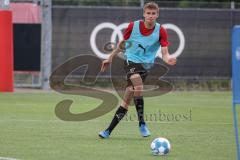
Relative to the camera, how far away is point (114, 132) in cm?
1241

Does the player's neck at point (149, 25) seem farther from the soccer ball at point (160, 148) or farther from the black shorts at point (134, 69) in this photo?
the soccer ball at point (160, 148)

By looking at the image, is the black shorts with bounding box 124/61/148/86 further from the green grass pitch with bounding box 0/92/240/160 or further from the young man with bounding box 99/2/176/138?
the green grass pitch with bounding box 0/92/240/160

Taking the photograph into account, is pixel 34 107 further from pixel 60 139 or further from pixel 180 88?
pixel 180 88

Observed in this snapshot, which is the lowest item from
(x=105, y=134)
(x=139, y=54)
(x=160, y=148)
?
(x=105, y=134)

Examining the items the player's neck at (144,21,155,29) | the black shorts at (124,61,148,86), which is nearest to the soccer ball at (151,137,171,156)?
the black shorts at (124,61,148,86)

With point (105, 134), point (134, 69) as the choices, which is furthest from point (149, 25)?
point (105, 134)

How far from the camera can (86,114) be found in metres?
15.9

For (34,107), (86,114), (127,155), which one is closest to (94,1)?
(34,107)

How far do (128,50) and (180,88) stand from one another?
13.8m

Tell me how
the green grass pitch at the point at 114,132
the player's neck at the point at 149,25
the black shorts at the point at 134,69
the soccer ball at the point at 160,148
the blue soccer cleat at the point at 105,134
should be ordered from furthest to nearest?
the black shorts at the point at 134,69, the player's neck at the point at 149,25, the blue soccer cleat at the point at 105,134, the green grass pitch at the point at 114,132, the soccer ball at the point at 160,148

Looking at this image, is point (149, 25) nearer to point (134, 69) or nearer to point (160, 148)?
point (134, 69)

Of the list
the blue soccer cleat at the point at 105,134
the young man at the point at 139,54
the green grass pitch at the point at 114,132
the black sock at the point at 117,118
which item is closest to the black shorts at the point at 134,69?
the young man at the point at 139,54

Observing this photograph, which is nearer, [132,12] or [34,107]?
Answer: [34,107]

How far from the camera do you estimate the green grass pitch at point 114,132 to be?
9.55 meters
